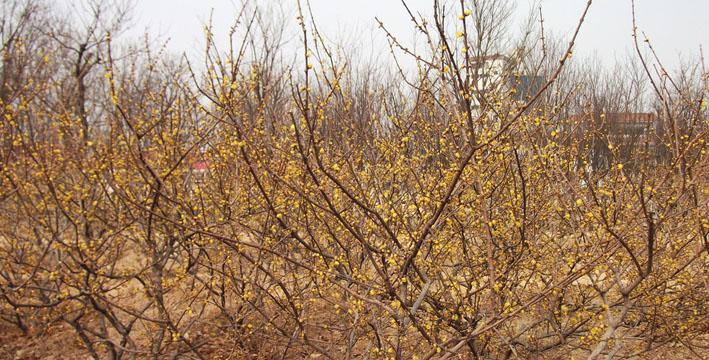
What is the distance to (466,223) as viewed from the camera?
3.22 m

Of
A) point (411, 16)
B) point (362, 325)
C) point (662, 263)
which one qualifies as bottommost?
point (362, 325)

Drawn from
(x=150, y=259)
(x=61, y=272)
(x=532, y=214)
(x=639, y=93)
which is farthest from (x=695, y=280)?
(x=639, y=93)

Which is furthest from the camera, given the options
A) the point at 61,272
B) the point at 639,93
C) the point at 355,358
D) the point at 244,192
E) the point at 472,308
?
the point at 639,93

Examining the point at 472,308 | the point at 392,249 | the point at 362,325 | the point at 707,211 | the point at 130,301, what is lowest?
the point at 130,301

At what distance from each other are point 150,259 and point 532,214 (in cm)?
362

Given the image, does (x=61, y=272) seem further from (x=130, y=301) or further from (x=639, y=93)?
(x=639, y=93)

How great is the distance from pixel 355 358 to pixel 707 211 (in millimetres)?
3888

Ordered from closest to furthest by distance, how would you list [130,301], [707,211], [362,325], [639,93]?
[707,211] < [362,325] < [130,301] < [639,93]

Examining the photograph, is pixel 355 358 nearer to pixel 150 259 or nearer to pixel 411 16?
pixel 150 259

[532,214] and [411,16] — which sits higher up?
[411,16]

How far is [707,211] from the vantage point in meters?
2.65

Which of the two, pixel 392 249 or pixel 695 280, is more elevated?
pixel 392 249

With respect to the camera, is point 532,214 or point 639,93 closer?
point 532,214

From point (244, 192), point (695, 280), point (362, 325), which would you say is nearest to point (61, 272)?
point (244, 192)
